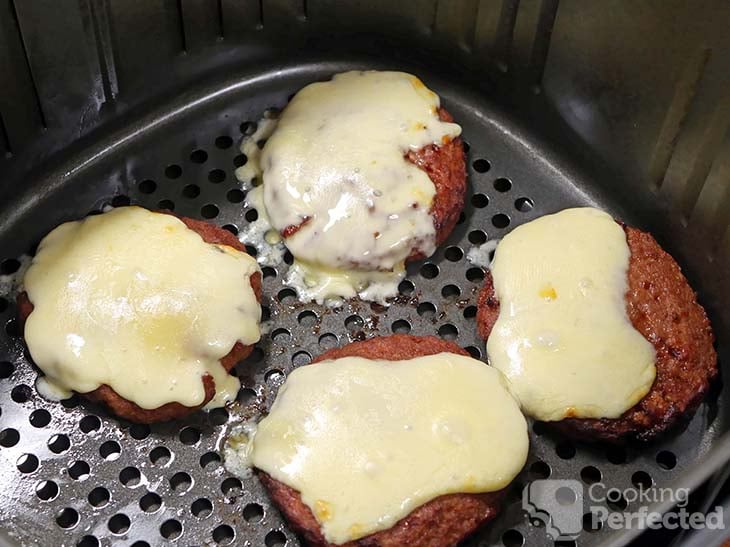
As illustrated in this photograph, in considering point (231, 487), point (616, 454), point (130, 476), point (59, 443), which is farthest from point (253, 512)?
point (616, 454)

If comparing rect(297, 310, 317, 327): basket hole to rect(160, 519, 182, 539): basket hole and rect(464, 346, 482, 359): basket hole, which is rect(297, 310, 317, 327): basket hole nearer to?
rect(464, 346, 482, 359): basket hole

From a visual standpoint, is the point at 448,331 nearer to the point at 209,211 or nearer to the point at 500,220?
the point at 500,220

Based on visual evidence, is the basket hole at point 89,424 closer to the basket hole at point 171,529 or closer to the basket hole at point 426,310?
the basket hole at point 171,529

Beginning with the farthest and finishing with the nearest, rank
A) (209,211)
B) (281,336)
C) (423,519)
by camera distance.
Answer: (209,211), (281,336), (423,519)

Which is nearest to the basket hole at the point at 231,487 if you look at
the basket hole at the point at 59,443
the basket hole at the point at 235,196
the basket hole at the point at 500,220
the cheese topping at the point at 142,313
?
the cheese topping at the point at 142,313

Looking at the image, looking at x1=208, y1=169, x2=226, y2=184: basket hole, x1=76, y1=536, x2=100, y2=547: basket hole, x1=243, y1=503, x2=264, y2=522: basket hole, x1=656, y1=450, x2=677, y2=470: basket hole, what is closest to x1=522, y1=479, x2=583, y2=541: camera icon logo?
x1=656, y1=450, x2=677, y2=470: basket hole

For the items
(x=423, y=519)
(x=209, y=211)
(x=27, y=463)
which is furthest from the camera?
(x=209, y=211)
